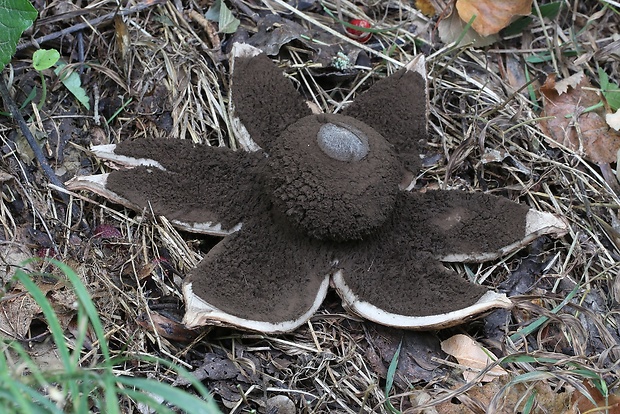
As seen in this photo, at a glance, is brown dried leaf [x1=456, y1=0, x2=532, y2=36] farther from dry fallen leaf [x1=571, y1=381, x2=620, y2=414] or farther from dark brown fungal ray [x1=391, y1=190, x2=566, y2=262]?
dry fallen leaf [x1=571, y1=381, x2=620, y2=414]

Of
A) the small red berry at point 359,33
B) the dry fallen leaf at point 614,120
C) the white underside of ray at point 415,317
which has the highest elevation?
the small red berry at point 359,33

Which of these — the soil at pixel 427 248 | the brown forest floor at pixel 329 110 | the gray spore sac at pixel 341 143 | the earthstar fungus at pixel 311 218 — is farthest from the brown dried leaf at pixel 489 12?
the gray spore sac at pixel 341 143

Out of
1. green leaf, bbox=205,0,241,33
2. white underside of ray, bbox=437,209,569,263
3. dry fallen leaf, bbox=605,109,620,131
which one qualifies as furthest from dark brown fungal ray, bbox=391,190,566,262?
green leaf, bbox=205,0,241,33

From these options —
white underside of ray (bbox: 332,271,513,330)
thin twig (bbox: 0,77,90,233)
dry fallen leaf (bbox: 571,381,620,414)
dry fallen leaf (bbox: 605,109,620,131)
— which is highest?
thin twig (bbox: 0,77,90,233)

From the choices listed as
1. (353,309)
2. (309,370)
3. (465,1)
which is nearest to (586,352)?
(353,309)

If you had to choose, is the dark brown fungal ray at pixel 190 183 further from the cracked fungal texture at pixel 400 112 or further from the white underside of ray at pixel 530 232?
the white underside of ray at pixel 530 232

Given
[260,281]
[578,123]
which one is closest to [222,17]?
[260,281]
